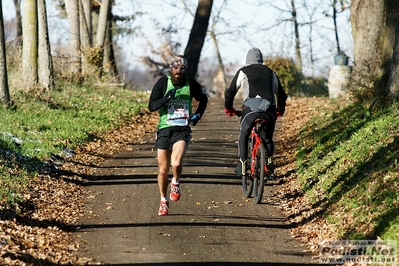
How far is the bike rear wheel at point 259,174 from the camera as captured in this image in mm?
11000

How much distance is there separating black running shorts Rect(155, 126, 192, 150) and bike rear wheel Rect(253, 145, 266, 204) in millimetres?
1191

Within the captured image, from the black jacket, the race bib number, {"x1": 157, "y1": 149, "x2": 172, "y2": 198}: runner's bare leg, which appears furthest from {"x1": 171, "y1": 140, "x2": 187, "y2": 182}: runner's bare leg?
the black jacket

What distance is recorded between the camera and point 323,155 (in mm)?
14281

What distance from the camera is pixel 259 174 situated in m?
11.2

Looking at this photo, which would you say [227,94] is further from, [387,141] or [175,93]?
[387,141]

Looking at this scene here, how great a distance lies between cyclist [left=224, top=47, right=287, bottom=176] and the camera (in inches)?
442

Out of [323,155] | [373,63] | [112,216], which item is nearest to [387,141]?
[323,155]

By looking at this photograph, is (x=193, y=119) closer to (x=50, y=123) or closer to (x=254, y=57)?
(x=254, y=57)

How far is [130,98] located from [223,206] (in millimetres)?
15736

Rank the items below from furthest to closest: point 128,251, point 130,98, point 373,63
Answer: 1. point 130,98
2. point 373,63
3. point 128,251

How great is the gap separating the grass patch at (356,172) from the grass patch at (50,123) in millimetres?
4626

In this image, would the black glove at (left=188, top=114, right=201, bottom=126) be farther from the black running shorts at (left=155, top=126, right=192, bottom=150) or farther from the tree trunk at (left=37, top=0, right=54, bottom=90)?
the tree trunk at (left=37, top=0, right=54, bottom=90)

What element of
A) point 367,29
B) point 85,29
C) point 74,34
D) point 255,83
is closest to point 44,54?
point 74,34

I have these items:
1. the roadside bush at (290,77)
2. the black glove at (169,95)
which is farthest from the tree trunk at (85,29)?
the black glove at (169,95)
